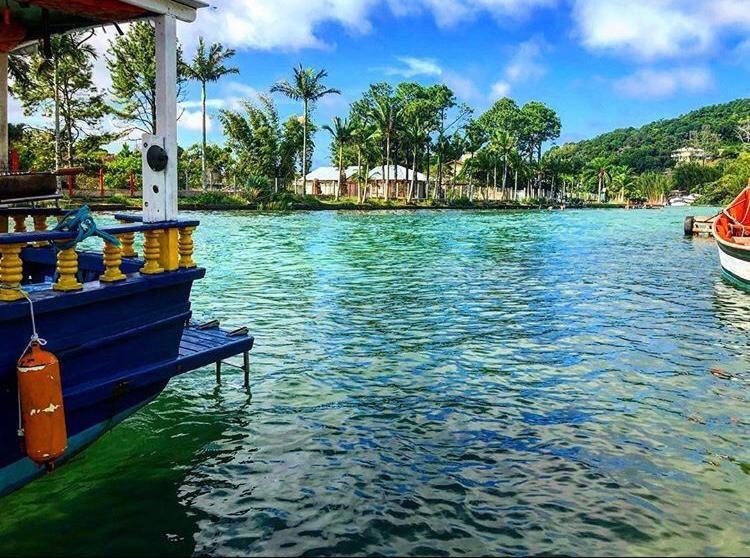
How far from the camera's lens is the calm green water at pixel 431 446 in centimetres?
493

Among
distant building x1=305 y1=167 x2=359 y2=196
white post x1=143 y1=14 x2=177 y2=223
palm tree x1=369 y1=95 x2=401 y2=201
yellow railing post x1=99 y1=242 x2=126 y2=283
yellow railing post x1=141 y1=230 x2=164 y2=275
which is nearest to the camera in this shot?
yellow railing post x1=99 y1=242 x2=126 y2=283

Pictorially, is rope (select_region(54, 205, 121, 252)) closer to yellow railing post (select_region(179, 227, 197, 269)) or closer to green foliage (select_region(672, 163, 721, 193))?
yellow railing post (select_region(179, 227, 197, 269))

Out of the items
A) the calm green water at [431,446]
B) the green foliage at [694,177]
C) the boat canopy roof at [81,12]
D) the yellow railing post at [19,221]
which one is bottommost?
the calm green water at [431,446]

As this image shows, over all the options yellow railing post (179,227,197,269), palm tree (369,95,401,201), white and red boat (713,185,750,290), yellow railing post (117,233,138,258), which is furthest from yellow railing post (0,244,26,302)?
palm tree (369,95,401,201)

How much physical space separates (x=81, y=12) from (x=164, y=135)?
1.27 metres

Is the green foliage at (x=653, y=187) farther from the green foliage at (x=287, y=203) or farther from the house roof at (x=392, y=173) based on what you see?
the green foliage at (x=287, y=203)

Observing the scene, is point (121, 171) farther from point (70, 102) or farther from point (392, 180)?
point (392, 180)

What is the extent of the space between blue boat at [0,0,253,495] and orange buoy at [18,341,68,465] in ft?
0.45

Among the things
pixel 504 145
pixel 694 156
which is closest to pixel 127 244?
pixel 504 145

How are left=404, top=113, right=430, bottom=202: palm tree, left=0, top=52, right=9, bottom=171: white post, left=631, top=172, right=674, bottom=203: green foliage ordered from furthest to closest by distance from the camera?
left=631, top=172, right=674, bottom=203: green foliage < left=404, top=113, right=430, bottom=202: palm tree < left=0, top=52, right=9, bottom=171: white post

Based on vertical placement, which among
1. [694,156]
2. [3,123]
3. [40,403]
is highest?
[694,156]

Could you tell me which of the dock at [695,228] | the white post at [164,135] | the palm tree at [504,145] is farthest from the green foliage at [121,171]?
the palm tree at [504,145]

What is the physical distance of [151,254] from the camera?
5832 millimetres

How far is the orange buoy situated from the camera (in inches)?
178
